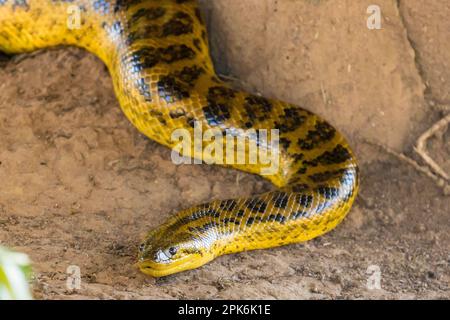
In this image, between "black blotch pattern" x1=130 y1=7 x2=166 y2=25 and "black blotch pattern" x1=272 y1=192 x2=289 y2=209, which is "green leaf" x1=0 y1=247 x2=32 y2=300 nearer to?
"black blotch pattern" x1=272 y1=192 x2=289 y2=209

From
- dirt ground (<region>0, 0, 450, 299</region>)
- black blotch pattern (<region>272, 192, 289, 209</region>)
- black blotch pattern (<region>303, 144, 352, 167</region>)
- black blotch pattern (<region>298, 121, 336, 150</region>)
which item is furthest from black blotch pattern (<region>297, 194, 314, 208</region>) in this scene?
black blotch pattern (<region>298, 121, 336, 150</region>)

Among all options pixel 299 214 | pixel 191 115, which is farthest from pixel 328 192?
pixel 191 115

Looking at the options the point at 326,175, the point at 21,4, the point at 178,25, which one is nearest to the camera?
the point at 326,175

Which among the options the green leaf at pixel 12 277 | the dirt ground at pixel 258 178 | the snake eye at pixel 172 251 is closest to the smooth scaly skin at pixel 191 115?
the snake eye at pixel 172 251

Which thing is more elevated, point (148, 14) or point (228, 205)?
point (148, 14)

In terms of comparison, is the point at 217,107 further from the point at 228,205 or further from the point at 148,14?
the point at 148,14

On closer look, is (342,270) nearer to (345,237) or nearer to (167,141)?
(345,237)

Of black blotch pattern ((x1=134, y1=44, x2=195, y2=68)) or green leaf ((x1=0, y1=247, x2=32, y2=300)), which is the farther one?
black blotch pattern ((x1=134, y1=44, x2=195, y2=68))
